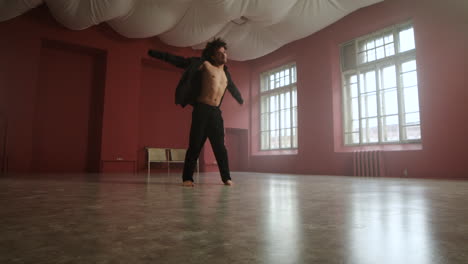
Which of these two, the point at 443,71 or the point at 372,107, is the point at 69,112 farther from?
the point at 443,71

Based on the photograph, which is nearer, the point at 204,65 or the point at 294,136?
the point at 204,65

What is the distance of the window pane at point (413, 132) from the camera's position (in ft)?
18.0

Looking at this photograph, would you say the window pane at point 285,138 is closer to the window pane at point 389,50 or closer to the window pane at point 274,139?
the window pane at point 274,139

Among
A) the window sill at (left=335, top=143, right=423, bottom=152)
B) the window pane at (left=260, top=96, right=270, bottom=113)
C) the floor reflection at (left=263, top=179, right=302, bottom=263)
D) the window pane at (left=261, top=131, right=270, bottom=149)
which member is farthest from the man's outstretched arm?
the window pane at (left=260, top=96, right=270, bottom=113)

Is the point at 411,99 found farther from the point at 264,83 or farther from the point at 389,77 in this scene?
the point at 264,83

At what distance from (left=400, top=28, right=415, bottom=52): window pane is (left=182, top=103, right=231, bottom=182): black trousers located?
4787 mm

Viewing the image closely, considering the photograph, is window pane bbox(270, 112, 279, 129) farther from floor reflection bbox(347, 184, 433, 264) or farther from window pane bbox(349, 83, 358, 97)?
floor reflection bbox(347, 184, 433, 264)

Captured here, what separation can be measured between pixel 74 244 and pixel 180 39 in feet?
22.6

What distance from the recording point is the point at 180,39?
6.98m

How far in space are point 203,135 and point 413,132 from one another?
14.9 ft

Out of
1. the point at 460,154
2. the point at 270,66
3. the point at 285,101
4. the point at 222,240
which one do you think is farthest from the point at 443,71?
the point at 222,240

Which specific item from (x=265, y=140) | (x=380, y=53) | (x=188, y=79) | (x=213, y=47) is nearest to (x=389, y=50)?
(x=380, y=53)

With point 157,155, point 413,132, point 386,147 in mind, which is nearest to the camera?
point 413,132

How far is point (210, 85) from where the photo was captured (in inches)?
113
